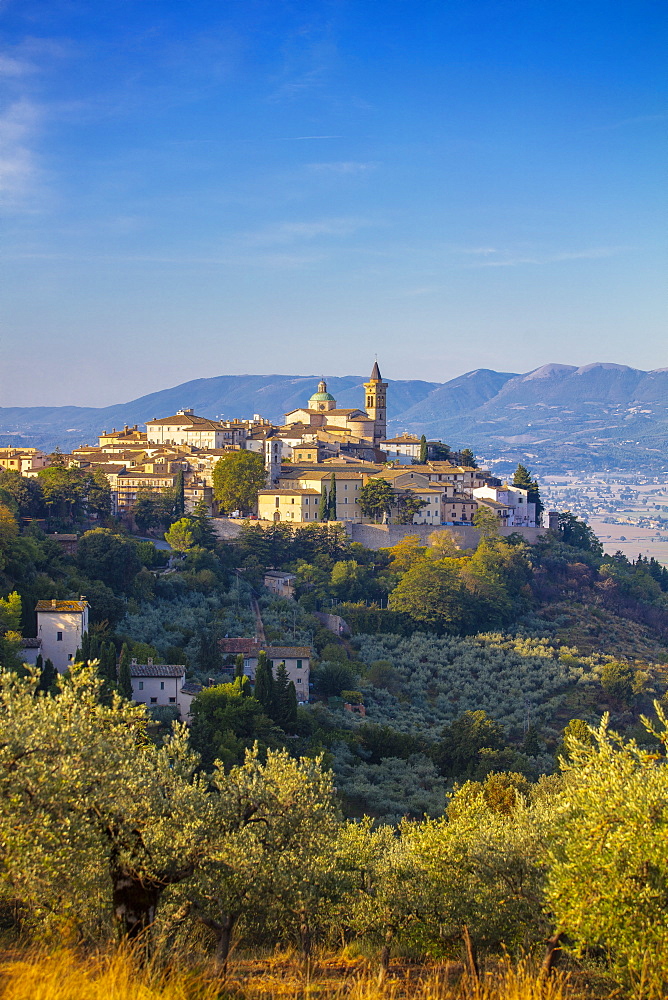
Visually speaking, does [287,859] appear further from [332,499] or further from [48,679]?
[332,499]

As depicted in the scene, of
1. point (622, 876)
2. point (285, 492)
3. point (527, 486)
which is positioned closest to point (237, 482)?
point (285, 492)

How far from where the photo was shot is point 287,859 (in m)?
13.3

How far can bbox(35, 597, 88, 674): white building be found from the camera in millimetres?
30188

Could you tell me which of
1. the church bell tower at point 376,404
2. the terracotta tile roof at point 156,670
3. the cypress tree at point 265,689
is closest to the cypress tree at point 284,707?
the cypress tree at point 265,689

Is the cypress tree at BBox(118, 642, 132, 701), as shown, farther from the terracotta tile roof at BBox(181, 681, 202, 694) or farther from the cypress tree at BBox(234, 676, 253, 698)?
the cypress tree at BBox(234, 676, 253, 698)

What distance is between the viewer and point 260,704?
2938 centimetres

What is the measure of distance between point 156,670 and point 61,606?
3.35 metres

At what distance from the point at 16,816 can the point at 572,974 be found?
6.71 m

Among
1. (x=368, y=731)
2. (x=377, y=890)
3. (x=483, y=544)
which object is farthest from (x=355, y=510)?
(x=377, y=890)

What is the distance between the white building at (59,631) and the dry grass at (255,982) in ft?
60.2

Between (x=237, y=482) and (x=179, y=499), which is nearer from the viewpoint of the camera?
(x=179, y=499)

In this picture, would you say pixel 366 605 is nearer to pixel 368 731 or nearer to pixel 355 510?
pixel 355 510

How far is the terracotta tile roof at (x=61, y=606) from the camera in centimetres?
3036

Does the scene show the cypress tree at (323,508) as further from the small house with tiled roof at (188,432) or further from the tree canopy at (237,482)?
the small house with tiled roof at (188,432)
